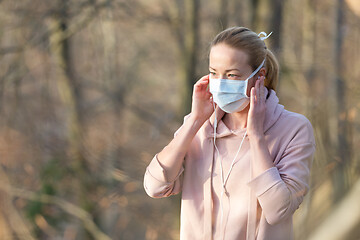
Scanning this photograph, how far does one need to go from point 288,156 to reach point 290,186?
13cm

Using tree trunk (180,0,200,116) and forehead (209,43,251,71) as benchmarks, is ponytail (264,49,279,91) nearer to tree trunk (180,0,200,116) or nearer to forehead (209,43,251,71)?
forehead (209,43,251,71)

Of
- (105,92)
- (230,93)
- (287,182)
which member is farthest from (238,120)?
(105,92)

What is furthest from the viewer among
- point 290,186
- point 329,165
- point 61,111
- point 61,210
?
point 61,111

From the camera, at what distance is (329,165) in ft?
5.68

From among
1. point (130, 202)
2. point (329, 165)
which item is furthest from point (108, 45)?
point (329, 165)

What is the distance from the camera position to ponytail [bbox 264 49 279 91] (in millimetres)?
2578

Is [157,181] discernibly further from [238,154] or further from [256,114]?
[256,114]

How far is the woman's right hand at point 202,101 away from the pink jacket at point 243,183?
2.6 inches

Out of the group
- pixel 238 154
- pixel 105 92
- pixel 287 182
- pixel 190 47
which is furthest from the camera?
pixel 105 92

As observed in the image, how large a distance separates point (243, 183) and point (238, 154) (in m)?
0.14

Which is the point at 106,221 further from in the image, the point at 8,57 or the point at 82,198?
the point at 8,57

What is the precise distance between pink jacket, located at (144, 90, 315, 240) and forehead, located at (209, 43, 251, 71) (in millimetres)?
205

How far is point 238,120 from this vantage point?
8.50 ft

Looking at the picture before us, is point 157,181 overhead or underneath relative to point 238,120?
underneath
